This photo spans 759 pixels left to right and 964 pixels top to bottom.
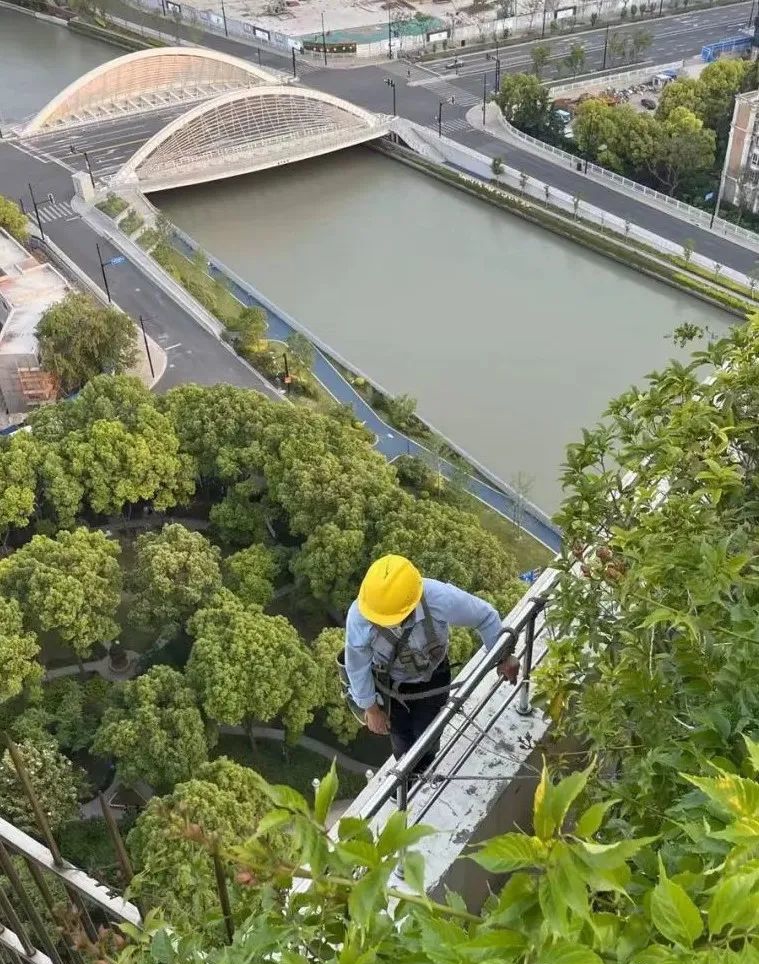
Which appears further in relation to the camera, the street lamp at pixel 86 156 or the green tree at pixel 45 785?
the street lamp at pixel 86 156

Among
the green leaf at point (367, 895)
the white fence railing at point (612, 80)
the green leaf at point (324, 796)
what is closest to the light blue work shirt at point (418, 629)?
the green leaf at point (324, 796)

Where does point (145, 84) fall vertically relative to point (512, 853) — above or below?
below

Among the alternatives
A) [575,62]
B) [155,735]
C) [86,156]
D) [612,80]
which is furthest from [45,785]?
[612,80]

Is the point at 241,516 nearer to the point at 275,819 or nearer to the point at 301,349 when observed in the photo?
the point at 301,349

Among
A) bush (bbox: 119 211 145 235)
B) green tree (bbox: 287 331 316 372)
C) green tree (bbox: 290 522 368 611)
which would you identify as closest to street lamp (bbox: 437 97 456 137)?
bush (bbox: 119 211 145 235)

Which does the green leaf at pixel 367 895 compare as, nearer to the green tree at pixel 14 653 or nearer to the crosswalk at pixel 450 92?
the green tree at pixel 14 653

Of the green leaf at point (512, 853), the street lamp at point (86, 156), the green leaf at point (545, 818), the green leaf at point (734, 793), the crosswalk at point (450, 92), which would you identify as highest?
the green leaf at point (734, 793)

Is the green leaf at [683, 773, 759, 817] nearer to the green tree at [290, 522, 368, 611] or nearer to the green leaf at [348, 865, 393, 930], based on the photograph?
the green leaf at [348, 865, 393, 930]
